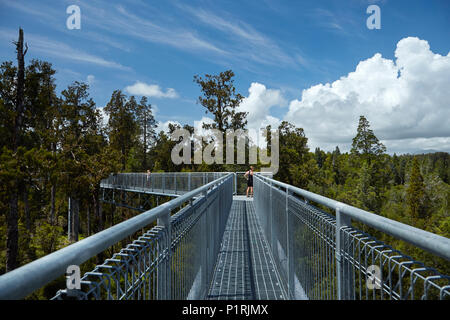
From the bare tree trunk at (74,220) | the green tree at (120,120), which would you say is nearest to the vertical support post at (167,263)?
the bare tree trunk at (74,220)

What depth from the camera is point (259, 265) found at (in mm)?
5984

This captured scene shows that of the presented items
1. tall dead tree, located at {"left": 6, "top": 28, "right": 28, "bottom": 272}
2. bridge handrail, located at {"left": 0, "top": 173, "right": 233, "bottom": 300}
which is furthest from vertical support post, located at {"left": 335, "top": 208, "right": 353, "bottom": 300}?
tall dead tree, located at {"left": 6, "top": 28, "right": 28, "bottom": 272}

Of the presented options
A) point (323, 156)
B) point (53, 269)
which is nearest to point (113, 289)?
point (53, 269)

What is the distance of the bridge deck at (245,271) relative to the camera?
4602 millimetres

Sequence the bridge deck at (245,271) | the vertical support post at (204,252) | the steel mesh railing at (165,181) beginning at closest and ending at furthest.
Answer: the vertical support post at (204,252) → the bridge deck at (245,271) → the steel mesh railing at (165,181)

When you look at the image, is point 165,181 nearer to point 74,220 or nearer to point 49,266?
point 74,220

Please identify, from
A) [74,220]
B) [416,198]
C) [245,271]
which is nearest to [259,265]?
[245,271]

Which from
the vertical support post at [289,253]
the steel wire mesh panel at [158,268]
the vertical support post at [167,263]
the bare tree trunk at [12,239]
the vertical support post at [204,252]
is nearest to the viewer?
the steel wire mesh panel at [158,268]

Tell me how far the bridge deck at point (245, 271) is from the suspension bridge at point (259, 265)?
0.02m

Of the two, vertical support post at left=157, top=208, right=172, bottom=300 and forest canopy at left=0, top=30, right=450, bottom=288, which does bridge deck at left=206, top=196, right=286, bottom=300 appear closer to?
vertical support post at left=157, top=208, right=172, bottom=300

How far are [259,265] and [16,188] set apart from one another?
1886 cm

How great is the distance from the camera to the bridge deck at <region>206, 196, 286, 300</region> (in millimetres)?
4602

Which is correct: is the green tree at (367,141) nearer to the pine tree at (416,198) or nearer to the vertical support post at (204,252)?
the pine tree at (416,198)

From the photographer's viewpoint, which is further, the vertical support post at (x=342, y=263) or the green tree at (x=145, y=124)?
the green tree at (x=145, y=124)
